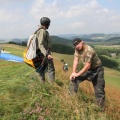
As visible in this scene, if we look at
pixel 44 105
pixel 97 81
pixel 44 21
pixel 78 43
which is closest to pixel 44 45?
pixel 44 21

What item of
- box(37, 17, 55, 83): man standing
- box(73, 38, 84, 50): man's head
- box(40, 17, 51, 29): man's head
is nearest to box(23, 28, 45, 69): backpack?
box(37, 17, 55, 83): man standing

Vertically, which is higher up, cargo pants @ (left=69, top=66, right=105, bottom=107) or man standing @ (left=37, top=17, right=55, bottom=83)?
man standing @ (left=37, top=17, right=55, bottom=83)

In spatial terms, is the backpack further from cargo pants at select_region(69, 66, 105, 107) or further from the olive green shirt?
cargo pants at select_region(69, 66, 105, 107)

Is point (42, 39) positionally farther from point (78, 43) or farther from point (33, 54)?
point (78, 43)

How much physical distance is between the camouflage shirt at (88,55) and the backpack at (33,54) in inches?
44.0

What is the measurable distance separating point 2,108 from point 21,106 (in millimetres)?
352

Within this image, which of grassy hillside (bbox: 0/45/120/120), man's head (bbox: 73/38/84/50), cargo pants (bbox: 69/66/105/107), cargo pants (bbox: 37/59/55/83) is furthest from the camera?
cargo pants (bbox: 37/59/55/83)

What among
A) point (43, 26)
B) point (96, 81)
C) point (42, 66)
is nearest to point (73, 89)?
point (96, 81)

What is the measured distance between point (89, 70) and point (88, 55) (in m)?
0.48

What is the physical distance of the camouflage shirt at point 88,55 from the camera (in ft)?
21.1

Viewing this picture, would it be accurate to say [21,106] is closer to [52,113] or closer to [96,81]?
[52,113]

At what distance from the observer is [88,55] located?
6406 mm

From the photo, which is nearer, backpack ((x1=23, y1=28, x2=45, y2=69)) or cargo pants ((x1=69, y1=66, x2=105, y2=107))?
cargo pants ((x1=69, y1=66, x2=105, y2=107))

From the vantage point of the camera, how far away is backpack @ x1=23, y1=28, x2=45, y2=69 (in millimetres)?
7250
